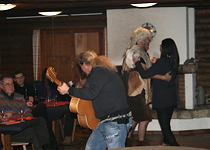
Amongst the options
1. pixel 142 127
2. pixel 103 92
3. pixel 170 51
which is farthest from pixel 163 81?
pixel 103 92

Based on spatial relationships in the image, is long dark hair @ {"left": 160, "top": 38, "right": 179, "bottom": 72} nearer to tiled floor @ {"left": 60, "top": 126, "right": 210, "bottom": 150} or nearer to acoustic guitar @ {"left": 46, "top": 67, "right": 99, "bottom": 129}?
acoustic guitar @ {"left": 46, "top": 67, "right": 99, "bottom": 129}

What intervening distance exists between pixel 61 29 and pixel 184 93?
12.9 feet

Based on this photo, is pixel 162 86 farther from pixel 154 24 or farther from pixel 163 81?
pixel 154 24

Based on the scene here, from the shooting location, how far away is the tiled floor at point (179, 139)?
20.9ft

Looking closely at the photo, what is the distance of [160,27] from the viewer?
7.86m

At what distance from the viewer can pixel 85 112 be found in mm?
4062

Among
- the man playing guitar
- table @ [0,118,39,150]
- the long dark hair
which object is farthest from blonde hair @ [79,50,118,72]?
the long dark hair

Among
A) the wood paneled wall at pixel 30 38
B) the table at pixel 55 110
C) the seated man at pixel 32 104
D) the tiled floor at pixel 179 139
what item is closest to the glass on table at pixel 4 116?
the seated man at pixel 32 104

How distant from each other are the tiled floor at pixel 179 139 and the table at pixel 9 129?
1.58 meters

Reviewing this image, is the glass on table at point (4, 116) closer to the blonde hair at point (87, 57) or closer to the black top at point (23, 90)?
the blonde hair at point (87, 57)

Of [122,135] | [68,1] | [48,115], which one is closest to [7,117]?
[48,115]

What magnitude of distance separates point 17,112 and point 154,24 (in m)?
3.64

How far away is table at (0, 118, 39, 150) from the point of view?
444 cm

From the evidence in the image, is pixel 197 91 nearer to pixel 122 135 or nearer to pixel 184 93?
pixel 184 93
